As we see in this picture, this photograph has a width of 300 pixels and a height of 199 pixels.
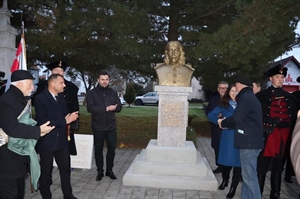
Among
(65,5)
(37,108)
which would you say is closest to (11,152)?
(37,108)

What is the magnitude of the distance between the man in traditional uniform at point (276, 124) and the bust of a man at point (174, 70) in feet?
5.56

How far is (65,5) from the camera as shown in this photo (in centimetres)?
905

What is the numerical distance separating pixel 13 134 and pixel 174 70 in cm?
382

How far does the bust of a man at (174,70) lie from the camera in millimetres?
6637

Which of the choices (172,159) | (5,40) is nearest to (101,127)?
(172,159)

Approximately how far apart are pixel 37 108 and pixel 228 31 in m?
4.85

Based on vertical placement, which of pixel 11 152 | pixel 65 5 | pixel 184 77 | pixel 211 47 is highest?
pixel 65 5

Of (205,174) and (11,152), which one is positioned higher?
(11,152)

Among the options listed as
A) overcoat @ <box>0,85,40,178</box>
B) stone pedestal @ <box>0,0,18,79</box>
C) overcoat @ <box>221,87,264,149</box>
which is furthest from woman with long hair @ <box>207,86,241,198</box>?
stone pedestal @ <box>0,0,18,79</box>

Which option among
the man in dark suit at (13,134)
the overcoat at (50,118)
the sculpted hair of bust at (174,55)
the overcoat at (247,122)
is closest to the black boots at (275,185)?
the overcoat at (247,122)

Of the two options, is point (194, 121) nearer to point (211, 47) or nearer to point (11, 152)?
point (211, 47)

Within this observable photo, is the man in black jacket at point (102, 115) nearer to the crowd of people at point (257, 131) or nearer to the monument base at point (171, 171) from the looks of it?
the monument base at point (171, 171)

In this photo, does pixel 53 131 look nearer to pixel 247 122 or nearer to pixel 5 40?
pixel 247 122

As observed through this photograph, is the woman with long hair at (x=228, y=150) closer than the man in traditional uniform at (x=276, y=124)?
No
